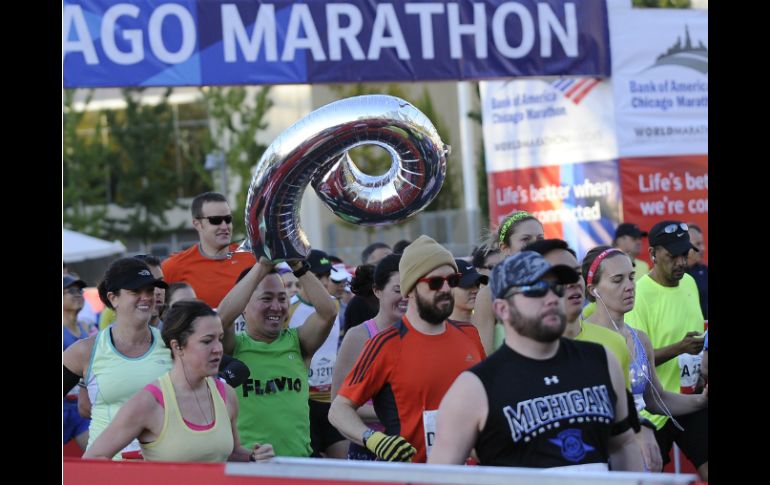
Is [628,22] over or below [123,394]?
over

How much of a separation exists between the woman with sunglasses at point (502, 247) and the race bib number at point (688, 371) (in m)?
1.16

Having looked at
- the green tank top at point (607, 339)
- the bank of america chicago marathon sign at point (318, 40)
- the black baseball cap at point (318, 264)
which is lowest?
the green tank top at point (607, 339)

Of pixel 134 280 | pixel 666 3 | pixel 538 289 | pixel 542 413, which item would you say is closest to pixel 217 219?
pixel 134 280

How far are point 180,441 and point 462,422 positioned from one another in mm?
1443

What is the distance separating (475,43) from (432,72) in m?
0.60

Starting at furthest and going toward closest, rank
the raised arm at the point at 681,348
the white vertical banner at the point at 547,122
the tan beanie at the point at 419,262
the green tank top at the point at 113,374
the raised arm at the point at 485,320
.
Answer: the white vertical banner at the point at 547,122
the raised arm at the point at 681,348
the raised arm at the point at 485,320
the green tank top at the point at 113,374
the tan beanie at the point at 419,262

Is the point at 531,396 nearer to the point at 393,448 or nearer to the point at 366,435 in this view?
the point at 393,448

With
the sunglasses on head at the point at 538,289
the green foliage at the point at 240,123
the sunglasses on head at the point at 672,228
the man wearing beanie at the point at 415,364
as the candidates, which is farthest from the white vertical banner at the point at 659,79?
the green foliage at the point at 240,123

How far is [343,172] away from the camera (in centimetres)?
549

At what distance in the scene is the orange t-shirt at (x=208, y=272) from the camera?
7469mm

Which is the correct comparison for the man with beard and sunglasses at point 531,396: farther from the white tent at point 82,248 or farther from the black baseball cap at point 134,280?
the white tent at point 82,248

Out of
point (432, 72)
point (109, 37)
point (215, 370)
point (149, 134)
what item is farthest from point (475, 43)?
point (149, 134)

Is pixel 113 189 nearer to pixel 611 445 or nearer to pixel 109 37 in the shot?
pixel 109 37
